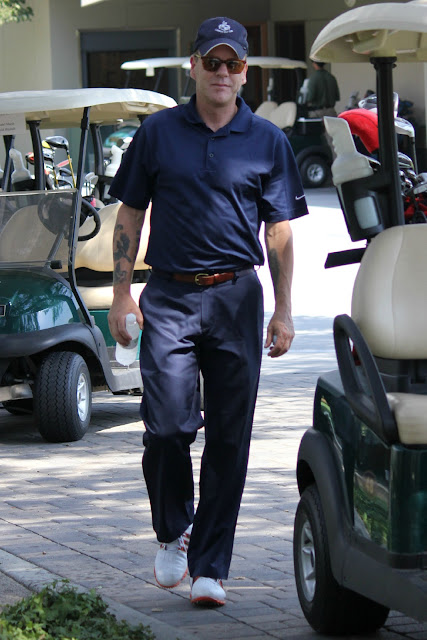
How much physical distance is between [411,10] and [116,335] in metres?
1.31

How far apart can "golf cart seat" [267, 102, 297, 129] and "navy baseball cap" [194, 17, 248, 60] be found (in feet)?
59.9

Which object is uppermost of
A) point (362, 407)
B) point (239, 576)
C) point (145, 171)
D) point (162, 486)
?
point (145, 171)

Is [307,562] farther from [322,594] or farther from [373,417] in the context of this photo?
[373,417]

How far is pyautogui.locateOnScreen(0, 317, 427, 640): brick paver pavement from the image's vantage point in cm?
402

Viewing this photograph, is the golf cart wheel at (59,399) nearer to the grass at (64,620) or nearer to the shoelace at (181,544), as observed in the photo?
the shoelace at (181,544)

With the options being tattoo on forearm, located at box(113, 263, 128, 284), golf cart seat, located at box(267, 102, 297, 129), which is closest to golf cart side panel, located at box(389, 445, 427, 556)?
tattoo on forearm, located at box(113, 263, 128, 284)

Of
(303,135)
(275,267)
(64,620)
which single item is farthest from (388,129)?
(303,135)

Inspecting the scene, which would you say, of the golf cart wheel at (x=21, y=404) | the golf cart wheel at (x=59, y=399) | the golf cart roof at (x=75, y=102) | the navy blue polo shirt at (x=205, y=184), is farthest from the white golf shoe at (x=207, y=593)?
the golf cart roof at (x=75, y=102)

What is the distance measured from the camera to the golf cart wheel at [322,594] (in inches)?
147

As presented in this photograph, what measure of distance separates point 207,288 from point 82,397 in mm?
3200

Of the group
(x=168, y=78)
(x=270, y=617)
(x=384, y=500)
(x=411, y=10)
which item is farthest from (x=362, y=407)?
(x=168, y=78)

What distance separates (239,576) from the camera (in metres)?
4.46

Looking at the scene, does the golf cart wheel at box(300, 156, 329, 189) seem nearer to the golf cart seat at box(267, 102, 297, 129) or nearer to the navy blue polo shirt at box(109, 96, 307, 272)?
the golf cart seat at box(267, 102, 297, 129)

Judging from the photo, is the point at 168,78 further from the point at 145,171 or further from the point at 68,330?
the point at 145,171
